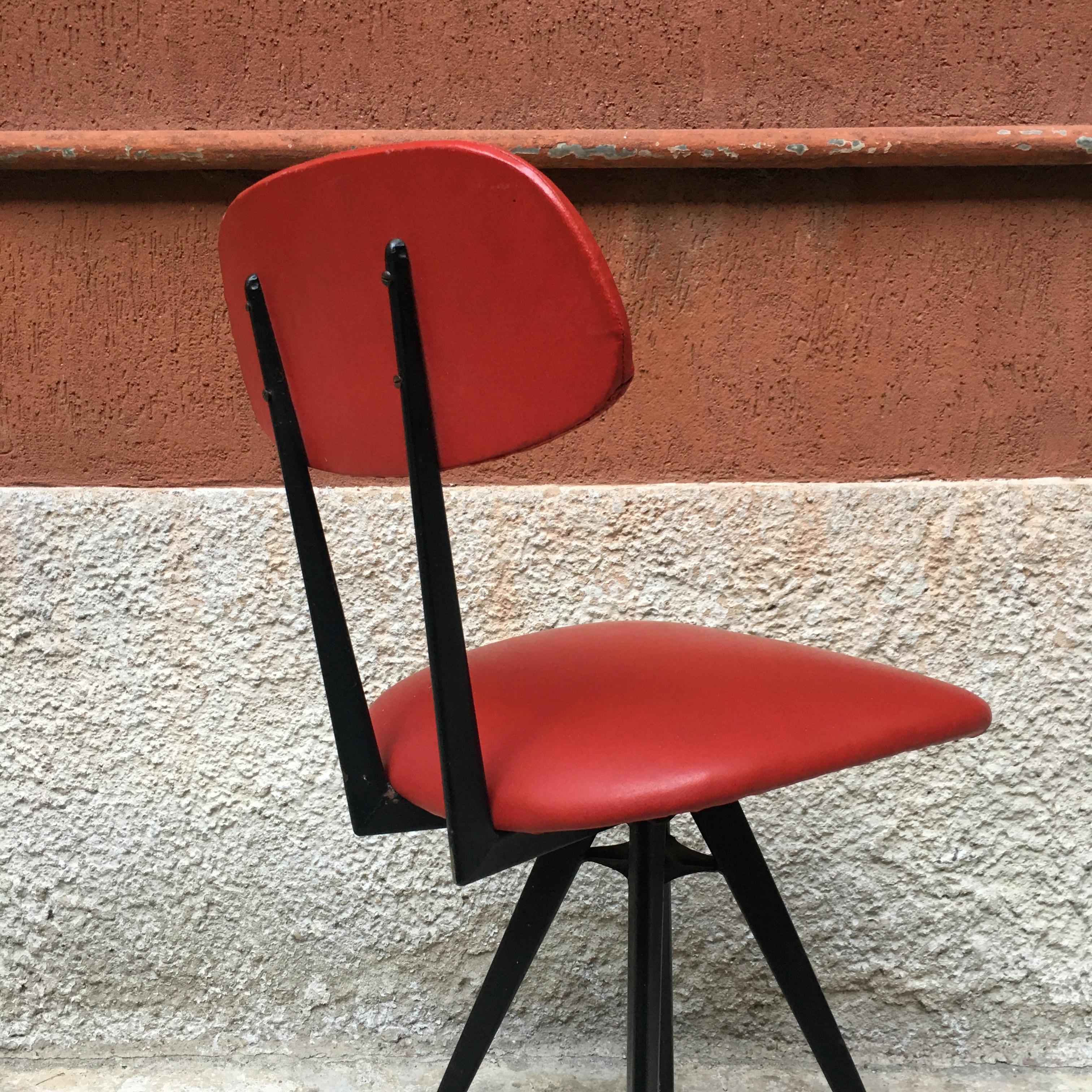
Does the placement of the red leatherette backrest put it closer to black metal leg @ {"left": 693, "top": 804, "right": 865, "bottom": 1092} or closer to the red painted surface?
the red painted surface

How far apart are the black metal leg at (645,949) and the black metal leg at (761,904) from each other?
1.8 inches

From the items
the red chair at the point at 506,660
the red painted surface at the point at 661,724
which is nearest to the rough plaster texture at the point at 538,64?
the red chair at the point at 506,660

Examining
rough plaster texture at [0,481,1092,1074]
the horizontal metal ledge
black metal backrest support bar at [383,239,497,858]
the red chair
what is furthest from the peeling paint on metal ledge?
black metal backrest support bar at [383,239,497,858]

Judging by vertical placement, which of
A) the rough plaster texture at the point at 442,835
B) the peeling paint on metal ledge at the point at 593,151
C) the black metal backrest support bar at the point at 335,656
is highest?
the peeling paint on metal ledge at the point at 593,151

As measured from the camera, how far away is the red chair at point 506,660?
1.86ft

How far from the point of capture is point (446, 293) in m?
0.59

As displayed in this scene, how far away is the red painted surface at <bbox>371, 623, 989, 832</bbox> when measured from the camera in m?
0.61

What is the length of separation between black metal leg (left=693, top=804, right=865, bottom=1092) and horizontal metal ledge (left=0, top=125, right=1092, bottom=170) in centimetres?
95

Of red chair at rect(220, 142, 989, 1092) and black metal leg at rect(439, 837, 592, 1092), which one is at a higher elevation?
red chair at rect(220, 142, 989, 1092)

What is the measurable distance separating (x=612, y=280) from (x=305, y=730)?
1064 millimetres

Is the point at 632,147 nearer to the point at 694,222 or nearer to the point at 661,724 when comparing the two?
the point at 694,222

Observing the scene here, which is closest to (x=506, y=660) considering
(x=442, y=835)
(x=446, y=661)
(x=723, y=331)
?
(x=446, y=661)

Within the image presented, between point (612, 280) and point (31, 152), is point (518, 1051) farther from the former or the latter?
point (31, 152)

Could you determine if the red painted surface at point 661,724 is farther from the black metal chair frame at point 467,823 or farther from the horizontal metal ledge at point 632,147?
the horizontal metal ledge at point 632,147
